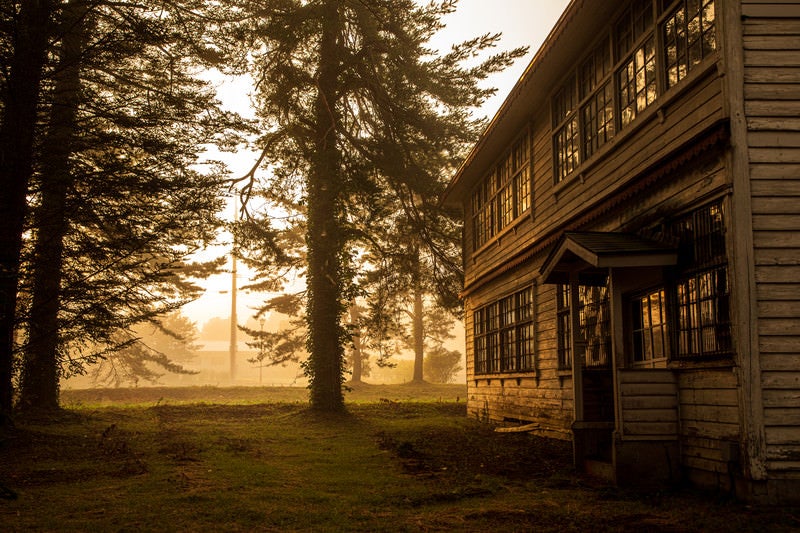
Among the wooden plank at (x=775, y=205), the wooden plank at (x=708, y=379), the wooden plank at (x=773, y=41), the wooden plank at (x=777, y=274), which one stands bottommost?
the wooden plank at (x=708, y=379)

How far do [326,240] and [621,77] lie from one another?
10.1 meters

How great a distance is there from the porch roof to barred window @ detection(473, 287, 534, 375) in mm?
4396

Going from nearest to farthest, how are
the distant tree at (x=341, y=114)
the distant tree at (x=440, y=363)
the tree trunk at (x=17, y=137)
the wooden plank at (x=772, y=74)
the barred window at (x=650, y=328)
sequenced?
the wooden plank at (x=772, y=74) < the barred window at (x=650, y=328) < the tree trunk at (x=17, y=137) < the distant tree at (x=341, y=114) < the distant tree at (x=440, y=363)

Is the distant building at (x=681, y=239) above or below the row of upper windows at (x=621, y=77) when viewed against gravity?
below

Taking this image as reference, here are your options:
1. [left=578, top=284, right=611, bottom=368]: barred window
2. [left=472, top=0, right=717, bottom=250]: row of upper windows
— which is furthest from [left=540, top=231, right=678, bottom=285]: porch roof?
[left=472, top=0, right=717, bottom=250]: row of upper windows

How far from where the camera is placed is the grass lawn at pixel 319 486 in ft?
20.0

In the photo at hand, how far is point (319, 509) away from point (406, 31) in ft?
47.4

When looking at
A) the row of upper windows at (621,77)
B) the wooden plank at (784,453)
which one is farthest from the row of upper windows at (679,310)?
the row of upper windows at (621,77)

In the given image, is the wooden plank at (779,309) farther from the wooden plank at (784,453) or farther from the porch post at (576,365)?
the porch post at (576,365)

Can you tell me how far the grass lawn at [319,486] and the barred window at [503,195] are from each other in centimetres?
525

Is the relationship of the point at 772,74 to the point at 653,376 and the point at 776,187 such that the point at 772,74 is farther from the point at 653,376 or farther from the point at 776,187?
the point at 653,376

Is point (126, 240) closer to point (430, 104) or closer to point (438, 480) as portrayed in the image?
point (438, 480)

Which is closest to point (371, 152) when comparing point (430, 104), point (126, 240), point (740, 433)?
point (430, 104)

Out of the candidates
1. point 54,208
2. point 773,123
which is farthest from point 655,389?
point 54,208
